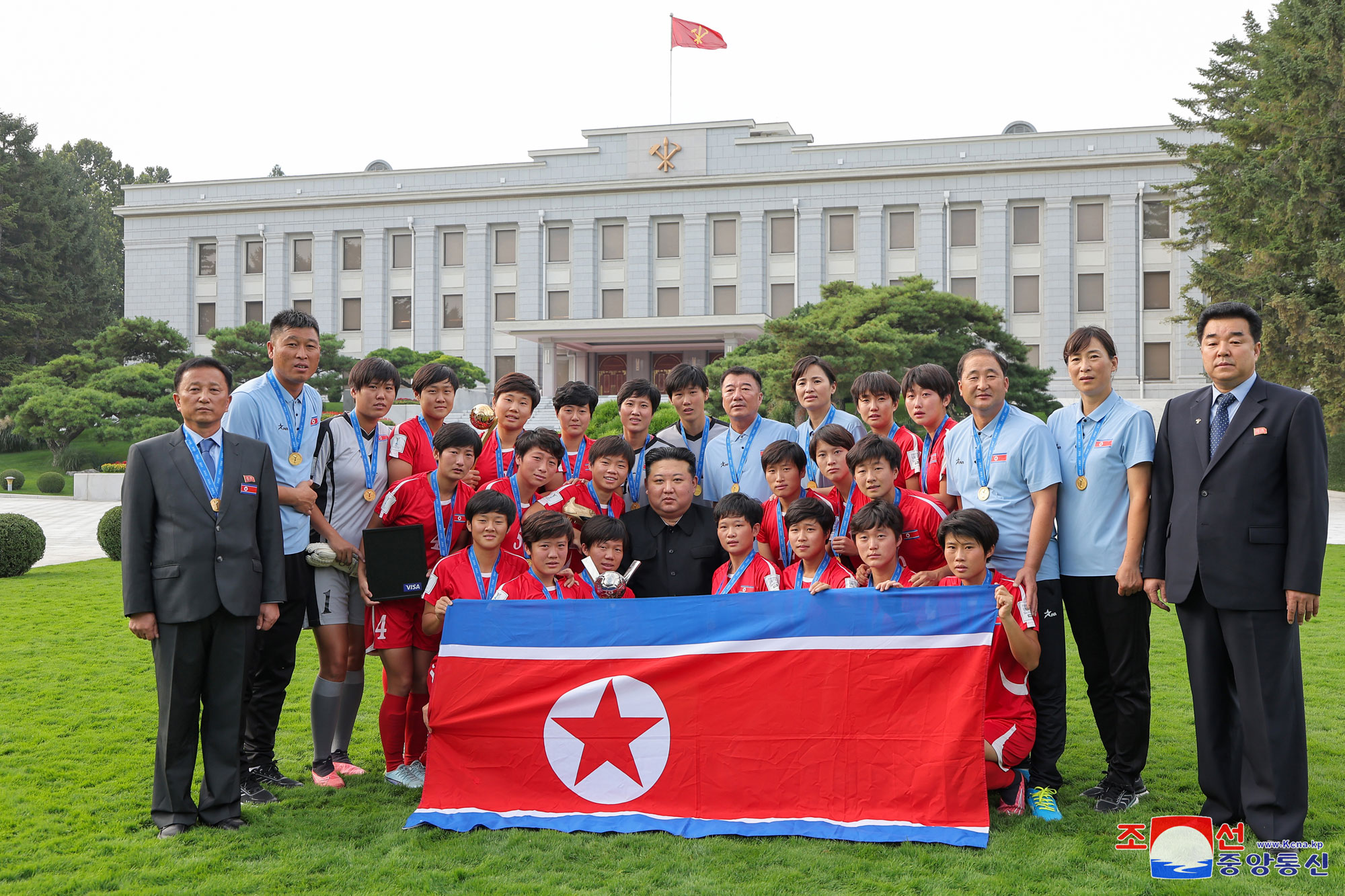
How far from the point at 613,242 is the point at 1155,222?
23412 mm

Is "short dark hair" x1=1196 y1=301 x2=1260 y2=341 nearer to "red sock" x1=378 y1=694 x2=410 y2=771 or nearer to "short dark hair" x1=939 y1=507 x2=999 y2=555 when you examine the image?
"short dark hair" x1=939 y1=507 x2=999 y2=555

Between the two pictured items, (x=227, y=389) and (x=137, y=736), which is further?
(x=137, y=736)

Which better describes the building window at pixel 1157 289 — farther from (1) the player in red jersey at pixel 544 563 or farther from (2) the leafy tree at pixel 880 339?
(1) the player in red jersey at pixel 544 563

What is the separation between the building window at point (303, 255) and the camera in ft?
155

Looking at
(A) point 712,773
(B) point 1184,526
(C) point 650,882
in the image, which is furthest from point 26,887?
(B) point 1184,526

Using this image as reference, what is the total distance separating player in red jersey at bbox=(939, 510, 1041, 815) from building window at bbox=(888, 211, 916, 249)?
39.6m

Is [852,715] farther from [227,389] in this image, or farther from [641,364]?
[641,364]

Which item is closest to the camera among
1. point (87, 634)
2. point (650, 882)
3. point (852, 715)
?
point (650, 882)

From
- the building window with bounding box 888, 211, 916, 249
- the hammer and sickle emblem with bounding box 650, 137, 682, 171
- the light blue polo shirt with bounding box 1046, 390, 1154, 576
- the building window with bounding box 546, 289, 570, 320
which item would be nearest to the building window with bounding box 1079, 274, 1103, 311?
the building window with bounding box 888, 211, 916, 249

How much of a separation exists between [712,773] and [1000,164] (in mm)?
40979

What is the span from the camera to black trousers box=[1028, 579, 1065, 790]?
472 centimetres

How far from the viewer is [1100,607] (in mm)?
4707

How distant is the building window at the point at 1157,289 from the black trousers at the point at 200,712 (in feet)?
139

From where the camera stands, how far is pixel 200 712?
4.60 m
